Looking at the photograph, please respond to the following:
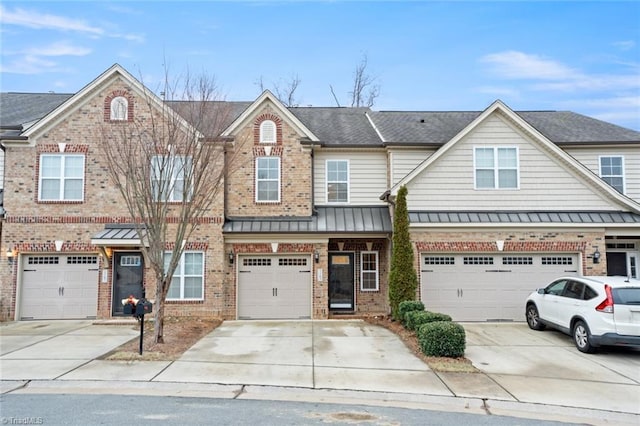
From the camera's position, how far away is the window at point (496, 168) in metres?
15.3

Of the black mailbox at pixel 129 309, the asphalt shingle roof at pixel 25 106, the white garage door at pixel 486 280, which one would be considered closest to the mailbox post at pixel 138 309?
the black mailbox at pixel 129 309

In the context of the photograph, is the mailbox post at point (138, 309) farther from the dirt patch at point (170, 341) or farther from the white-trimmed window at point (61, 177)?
the white-trimmed window at point (61, 177)

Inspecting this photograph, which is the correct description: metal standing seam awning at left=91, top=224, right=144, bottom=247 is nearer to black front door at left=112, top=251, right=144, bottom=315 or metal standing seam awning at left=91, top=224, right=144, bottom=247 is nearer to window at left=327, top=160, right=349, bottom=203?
black front door at left=112, top=251, right=144, bottom=315

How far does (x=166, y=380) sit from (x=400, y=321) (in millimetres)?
7465

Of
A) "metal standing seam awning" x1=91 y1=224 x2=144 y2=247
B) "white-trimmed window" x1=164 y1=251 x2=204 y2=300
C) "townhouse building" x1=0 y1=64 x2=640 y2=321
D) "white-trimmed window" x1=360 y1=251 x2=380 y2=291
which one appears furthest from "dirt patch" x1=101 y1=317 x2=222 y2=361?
"white-trimmed window" x1=360 y1=251 x2=380 y2=291

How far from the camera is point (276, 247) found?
15305 mm

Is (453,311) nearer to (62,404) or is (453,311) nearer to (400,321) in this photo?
(400,321)

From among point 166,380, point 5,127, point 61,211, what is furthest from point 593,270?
point 5,127

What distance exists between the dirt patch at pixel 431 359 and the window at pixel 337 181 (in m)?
5.04

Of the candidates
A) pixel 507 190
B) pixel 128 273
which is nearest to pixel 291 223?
pixel 128 273

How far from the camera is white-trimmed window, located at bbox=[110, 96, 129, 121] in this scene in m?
15.2

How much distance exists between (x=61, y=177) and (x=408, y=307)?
1221 cm

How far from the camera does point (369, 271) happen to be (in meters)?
16.3

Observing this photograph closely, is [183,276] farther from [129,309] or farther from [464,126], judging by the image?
[464,126]
